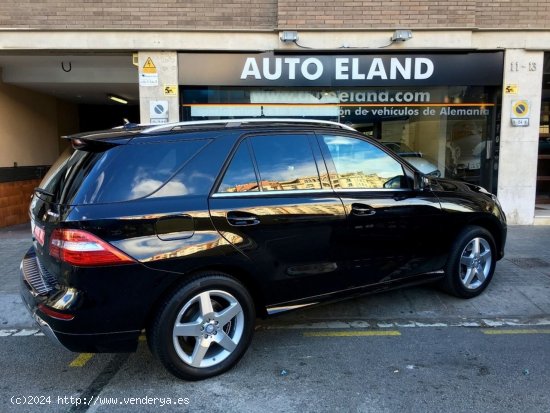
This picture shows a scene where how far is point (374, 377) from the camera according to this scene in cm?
349

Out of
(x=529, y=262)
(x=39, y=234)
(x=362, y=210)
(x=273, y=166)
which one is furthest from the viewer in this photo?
(x=529, y=262)

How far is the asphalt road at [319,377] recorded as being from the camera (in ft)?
10.3

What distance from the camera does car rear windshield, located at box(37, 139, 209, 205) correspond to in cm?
312

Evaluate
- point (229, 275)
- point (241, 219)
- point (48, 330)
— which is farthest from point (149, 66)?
point (48, 330)

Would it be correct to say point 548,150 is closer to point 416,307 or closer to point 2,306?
point 416,307

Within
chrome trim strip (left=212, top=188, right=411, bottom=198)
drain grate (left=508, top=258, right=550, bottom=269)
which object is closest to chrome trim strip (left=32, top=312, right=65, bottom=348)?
chrome trim strip (left=212, top=188, right=411, bottom=198)

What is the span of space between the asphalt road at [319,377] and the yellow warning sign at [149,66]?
17.6ft

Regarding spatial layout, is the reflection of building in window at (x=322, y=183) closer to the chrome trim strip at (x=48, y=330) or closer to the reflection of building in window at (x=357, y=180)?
the reflection of building in window at (x=357, y=180)

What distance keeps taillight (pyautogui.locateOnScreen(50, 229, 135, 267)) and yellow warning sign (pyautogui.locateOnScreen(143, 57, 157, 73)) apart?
5.93 m

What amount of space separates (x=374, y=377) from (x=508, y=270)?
3393mm

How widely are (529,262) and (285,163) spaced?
4306mm

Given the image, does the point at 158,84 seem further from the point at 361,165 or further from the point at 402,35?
the point at 361,165

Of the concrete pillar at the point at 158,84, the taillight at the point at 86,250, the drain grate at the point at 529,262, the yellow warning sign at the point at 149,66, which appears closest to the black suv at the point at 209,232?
the taillight at the point at 86,250

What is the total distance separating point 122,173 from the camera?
319cm
